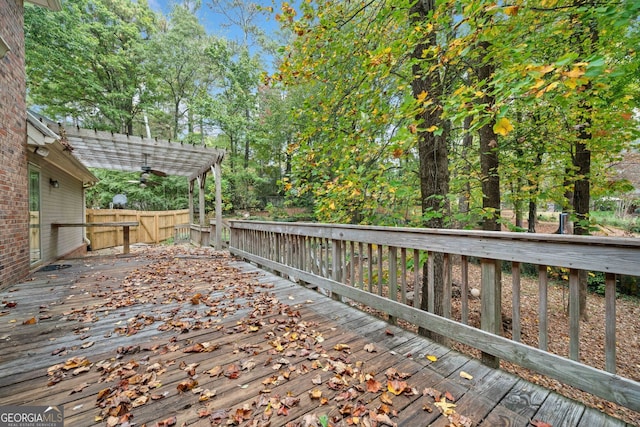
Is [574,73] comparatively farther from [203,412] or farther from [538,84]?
[203,412]

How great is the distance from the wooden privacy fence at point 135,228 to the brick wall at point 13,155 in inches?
261

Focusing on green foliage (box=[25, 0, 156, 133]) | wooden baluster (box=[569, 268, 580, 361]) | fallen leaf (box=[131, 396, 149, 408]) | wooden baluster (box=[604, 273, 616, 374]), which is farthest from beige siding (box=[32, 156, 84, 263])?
wooden baluster (box=[604, 273, 616, 374])

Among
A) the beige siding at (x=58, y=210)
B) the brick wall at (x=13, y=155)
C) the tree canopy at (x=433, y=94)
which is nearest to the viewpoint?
the tree canopy at (x=433, y=94)

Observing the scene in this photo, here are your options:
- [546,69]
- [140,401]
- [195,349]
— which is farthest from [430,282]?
[140,401]

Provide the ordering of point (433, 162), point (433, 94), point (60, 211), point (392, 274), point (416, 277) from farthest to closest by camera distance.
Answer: point (60, 211) → point (433, 162) → point (433, 94) → point (392, 274) → point (416, 277)

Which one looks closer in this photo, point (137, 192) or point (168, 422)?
point (168, 422)

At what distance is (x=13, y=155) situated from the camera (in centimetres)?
408

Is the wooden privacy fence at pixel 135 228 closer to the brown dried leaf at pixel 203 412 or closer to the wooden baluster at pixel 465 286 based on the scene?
the brown dried leaf at pixel 203 412

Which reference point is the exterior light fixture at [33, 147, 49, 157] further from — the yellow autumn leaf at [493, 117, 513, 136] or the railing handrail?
the yellow autumn leaf at [493, 117, 513, 136]

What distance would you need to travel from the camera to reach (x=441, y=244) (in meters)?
2.12

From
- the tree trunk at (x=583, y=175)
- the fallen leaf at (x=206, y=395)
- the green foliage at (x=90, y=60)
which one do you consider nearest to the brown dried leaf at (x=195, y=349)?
the fallen leaf at (x=206, y=395)

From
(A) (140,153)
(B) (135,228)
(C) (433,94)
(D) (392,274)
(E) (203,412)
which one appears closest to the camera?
(E) (203,412)

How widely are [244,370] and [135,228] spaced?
13095 mm

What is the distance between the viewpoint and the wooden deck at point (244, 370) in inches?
57.5
